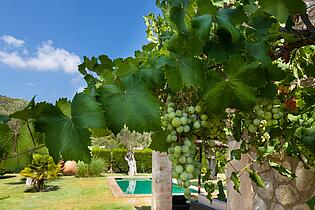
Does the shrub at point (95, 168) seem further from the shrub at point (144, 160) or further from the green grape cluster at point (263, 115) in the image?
the green grape cluster at point (263, 115)

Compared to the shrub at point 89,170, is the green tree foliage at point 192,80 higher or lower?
higher

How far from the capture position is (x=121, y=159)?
875 inches

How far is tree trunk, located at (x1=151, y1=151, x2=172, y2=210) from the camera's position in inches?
317

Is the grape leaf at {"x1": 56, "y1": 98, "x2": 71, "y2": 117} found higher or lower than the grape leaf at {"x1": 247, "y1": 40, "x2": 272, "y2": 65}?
lower

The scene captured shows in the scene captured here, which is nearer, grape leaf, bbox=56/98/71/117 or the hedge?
grape leaf, bbox=56/98/71/117

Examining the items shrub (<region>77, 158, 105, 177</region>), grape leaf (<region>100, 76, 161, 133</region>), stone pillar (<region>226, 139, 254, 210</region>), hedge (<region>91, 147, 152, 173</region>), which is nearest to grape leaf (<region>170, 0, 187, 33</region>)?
grape leaf (<region>100, 76, 161, 133</region>)

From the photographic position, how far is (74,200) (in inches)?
419

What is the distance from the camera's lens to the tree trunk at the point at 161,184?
805cm

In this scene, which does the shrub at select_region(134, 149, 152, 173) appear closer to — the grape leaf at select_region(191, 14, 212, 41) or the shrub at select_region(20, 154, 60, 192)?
the shrub at select_region(20, 154, 60, 192)

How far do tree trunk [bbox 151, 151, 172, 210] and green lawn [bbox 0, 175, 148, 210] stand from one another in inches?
54.4

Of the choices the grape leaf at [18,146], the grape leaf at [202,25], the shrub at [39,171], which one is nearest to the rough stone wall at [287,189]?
the grape leaf at [202,25]

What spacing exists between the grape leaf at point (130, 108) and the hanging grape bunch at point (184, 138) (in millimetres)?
143

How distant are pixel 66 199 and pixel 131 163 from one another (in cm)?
973

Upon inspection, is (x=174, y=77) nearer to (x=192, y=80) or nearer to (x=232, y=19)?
(x=192, y=80)
